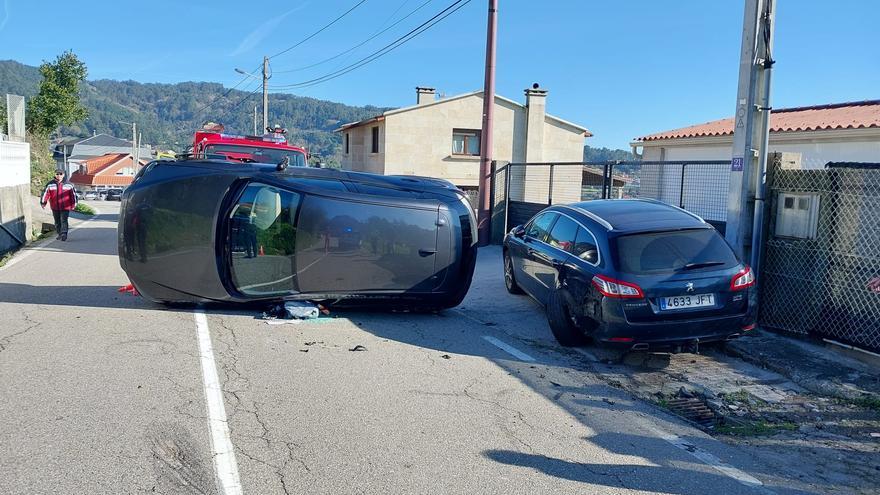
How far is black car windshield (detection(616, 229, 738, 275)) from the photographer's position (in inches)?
264

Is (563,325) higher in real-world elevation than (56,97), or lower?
lower

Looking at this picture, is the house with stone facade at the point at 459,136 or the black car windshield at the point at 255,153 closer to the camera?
the black car windshield at the point at 255,153

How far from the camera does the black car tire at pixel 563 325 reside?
7375 millimetres

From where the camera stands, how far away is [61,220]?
52.2ft

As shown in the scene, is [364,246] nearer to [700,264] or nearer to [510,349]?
[510,349]

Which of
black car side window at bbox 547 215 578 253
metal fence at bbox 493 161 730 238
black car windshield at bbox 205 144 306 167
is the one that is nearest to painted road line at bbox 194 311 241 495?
black car side window at bbox 547 215 578 253

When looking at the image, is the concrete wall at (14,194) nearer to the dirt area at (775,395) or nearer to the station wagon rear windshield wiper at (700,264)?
the dirt area at (775,395)

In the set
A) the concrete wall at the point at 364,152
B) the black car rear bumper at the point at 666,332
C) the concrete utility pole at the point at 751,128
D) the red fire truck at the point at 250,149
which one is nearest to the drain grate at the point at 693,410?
the black car rear bumper at the point at 666,332

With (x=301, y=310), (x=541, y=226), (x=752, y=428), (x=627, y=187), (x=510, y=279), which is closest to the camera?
(x=752, y=428)

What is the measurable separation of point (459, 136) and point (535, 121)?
351 centimetres

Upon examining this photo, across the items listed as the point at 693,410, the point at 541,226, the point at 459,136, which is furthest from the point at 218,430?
the point at 459,136

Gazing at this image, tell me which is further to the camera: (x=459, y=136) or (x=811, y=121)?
(x=459, y=136)

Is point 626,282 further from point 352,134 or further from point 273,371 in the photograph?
point 352,134

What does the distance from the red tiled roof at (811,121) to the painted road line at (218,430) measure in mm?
14688
